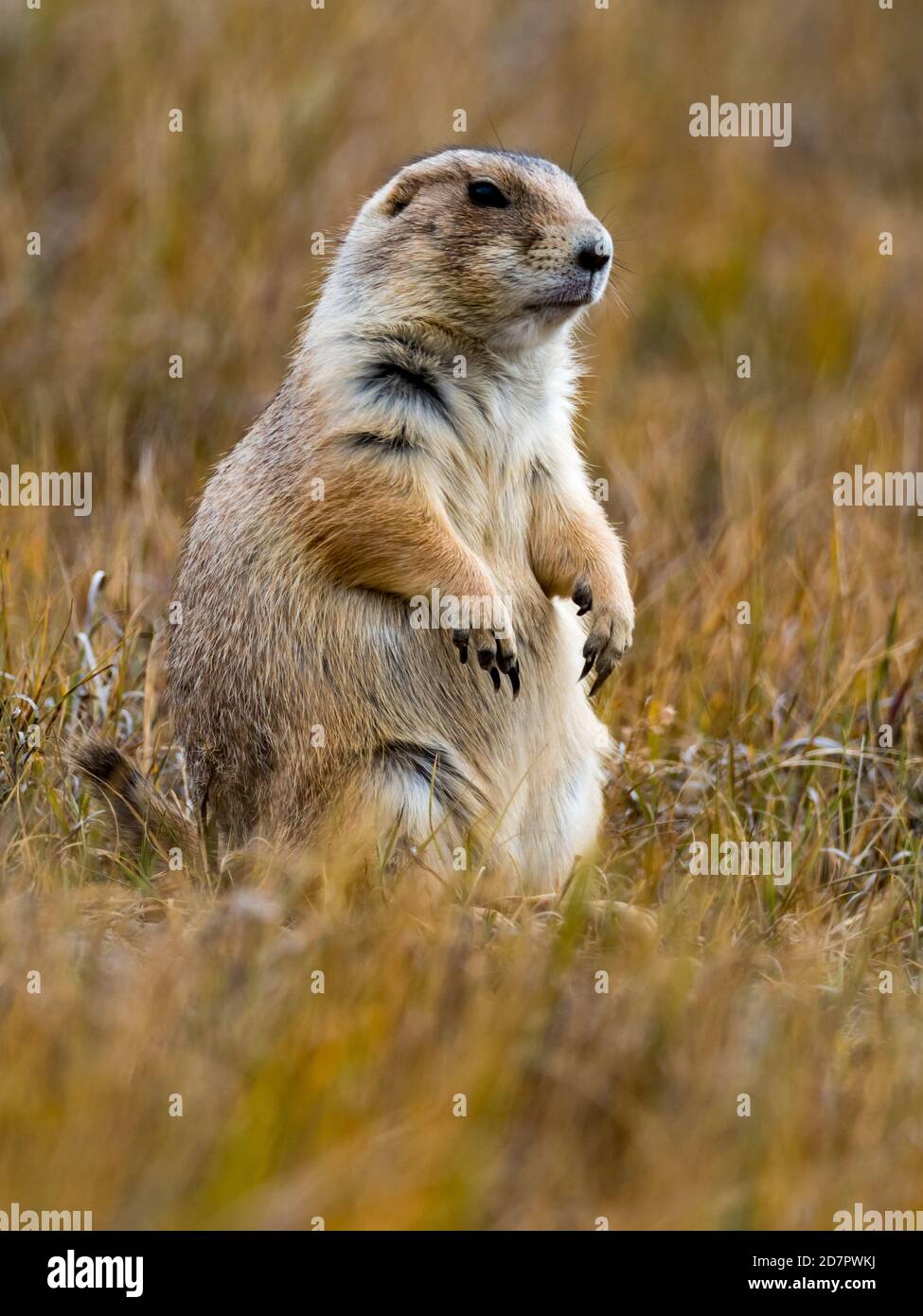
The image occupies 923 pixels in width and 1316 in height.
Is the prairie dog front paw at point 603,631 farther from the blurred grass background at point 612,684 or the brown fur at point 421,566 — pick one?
the blurred grass background at point 612,684

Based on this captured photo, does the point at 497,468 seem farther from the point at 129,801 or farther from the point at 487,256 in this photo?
the point at 129,801

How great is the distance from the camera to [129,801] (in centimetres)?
510

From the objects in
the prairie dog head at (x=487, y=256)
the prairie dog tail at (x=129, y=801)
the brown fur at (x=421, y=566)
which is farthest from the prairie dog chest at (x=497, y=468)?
the prairie dog tail at (x=129, y=801)

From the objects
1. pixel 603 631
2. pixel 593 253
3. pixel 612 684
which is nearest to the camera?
pixel 593 253

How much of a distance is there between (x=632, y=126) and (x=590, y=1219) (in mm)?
10181

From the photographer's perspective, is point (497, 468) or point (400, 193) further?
point (400, 193)

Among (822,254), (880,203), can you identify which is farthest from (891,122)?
(822,254)

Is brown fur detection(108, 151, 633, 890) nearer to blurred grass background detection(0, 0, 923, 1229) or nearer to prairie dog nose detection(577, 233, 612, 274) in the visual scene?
prairie dog nose detection(577, 233, 612, 274)

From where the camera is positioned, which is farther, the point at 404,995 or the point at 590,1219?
the point at 404,995

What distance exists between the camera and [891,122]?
13.5 metres

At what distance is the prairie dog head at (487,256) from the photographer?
5.25 meters

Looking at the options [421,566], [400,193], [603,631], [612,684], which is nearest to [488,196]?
[400,193]

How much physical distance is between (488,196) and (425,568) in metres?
1.24

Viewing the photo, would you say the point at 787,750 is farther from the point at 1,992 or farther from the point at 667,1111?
the point at 1,992
